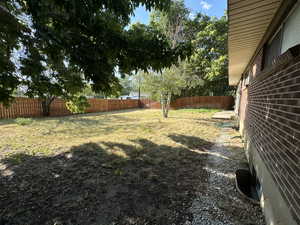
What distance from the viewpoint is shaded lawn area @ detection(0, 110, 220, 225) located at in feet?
6.42

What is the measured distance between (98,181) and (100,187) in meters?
0.20

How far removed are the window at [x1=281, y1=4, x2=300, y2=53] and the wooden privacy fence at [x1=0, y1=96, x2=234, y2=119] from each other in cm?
989

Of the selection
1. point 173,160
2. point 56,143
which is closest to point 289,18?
point 173,160

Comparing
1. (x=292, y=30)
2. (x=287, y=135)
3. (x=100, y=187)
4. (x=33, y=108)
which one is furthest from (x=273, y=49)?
(x=33, y=108)

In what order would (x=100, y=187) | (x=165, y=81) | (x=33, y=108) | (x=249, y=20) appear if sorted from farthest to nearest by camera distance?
(x=33, y=108)
(x=165, y=81)
(x=249, y=20)
(x=100, y=187)

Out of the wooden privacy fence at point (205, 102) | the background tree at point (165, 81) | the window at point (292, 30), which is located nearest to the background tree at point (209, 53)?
the wooden privacy fence at point (205, 102)

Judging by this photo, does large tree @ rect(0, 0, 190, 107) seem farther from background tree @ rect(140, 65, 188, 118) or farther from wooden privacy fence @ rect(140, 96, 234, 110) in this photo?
wooden privacy fence @ rect(140, 96, 234, 110)

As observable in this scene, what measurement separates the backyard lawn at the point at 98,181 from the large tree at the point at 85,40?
5.15ft

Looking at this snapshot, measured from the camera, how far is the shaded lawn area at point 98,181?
196 centimetres

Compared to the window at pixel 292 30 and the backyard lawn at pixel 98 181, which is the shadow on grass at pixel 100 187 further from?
the window at pixel 292 30

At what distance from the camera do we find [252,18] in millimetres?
2594

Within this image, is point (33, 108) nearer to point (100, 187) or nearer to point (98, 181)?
point (98, 181)

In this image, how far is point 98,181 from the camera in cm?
272

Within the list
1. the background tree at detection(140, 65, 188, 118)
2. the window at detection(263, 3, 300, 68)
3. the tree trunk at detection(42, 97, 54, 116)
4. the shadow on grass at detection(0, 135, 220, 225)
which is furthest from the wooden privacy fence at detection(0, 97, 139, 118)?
the window at detection(263, 3, 300, 68)
